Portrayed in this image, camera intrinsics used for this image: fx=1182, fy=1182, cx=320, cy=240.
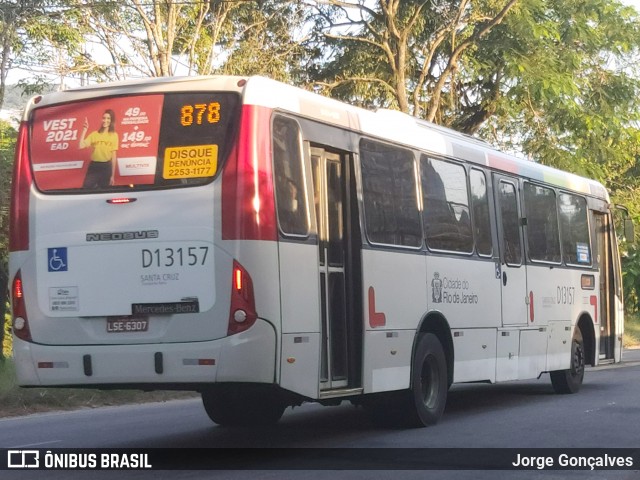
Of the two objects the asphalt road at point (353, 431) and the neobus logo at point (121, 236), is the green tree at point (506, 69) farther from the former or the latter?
the neobus logo at point (121, 236)

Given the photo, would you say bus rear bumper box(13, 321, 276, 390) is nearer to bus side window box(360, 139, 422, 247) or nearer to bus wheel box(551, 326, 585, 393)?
bus side window box(360, 139, 422, 247)

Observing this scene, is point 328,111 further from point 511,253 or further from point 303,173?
point 511,253

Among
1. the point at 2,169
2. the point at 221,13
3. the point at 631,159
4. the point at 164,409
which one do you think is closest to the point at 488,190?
the point at 164,409

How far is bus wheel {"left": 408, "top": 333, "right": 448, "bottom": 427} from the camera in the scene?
12.3 m

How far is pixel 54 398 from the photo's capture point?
16.7 meters

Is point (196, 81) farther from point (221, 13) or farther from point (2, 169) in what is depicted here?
point (221, 13)

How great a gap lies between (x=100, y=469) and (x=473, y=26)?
21.6 meters

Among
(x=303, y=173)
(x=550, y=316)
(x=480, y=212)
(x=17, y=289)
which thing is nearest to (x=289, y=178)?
(x=303, y=173)

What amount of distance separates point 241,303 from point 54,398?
319 inches

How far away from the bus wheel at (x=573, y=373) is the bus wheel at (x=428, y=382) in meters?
4.16

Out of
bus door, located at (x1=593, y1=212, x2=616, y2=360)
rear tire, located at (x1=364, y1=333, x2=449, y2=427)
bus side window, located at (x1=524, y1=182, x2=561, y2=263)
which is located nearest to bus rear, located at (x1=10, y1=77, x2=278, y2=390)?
rear tire, located at (x1=364, y1=333, x2=449, y2=427)

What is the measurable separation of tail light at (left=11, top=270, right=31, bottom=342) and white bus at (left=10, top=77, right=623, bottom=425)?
14 mm

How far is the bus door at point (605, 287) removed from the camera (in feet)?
59.5

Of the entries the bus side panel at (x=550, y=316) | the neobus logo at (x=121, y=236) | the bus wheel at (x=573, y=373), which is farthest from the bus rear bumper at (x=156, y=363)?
the bus wheel at (x=573, y=373)
